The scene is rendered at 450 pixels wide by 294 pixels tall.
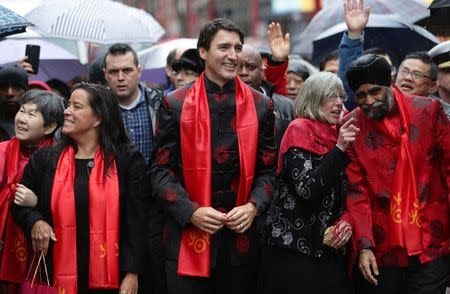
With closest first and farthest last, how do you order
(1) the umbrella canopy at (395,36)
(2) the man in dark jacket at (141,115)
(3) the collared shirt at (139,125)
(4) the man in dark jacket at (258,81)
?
1. (2) the man in dark jacket at (141,115)
2. (3) the collared shirt at (139,125)
3. (4) the man in dark jacket at (258,81)
4. (1) the umbrella canopy at (395,36)

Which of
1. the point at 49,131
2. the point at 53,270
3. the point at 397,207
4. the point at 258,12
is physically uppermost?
the point at 258,12

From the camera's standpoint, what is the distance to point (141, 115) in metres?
6.74

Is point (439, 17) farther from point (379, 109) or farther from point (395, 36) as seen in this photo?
point (395, 36)

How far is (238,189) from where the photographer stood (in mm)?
5531

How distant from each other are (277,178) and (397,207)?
2.51ft

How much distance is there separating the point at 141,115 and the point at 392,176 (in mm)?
2022

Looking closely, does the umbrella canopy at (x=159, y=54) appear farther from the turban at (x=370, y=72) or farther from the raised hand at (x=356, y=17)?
the turban at (x=370, y=72)

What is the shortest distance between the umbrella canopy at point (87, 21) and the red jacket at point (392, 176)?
4.61 m

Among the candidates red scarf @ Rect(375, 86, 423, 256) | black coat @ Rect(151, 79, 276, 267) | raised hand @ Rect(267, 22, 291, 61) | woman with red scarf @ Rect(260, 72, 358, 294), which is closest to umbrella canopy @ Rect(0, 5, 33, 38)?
black coat @ Rect(151, 79, 276, 267)

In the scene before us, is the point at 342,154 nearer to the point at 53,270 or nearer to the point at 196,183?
the point at 196,183

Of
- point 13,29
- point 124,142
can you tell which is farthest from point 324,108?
point 13,29

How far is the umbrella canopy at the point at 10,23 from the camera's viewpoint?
6504mm

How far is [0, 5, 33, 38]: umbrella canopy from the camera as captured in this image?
6504 millimetres

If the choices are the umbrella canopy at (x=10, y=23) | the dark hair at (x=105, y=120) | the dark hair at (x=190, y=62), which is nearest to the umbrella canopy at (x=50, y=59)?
the dark hair at (x=190, y=62)
